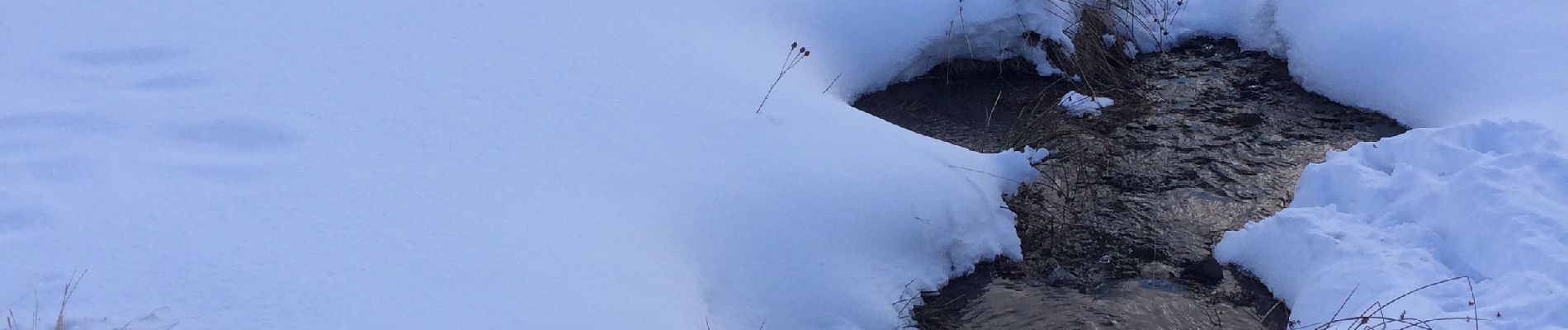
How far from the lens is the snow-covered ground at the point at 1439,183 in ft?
11.1

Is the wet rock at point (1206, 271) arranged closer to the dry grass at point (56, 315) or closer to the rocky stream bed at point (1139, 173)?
the rocky stream bed at point (1139, 173)

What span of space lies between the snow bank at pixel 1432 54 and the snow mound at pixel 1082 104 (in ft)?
4.38

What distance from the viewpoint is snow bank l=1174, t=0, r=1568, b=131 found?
15.7 ft

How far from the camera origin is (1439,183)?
3.86m

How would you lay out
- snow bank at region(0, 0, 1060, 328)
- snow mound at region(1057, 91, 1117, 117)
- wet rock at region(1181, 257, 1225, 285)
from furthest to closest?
snow mound at region(1057, 91, 1117, 117)
wet rock at region(1181, 257, 1225, 285)
snow bank at region(0, 0, 1060, 328)

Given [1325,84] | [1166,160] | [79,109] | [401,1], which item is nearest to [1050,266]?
[1166,160]

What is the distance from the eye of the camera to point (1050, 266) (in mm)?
4062

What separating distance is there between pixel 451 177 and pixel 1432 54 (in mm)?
4958

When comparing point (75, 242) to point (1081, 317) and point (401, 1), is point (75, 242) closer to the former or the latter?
point (401, 1)

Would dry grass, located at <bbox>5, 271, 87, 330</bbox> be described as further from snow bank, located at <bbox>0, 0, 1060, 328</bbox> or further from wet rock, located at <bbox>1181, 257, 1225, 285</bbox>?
wet rock, located at <bbox>1181, 257, 1225, 285</bbox>

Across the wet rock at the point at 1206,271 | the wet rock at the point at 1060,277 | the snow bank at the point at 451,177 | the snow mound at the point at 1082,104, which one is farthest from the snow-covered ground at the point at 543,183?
the snow mound at the point at 1082,104

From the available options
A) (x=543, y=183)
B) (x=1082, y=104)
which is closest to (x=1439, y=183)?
(x=1082, y=104)

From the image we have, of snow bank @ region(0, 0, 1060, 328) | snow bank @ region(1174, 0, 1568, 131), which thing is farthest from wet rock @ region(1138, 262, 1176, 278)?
snow bank @ region(1174, 0, 1568, 131)

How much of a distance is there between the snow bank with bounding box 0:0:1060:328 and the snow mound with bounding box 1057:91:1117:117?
2.50 feet
